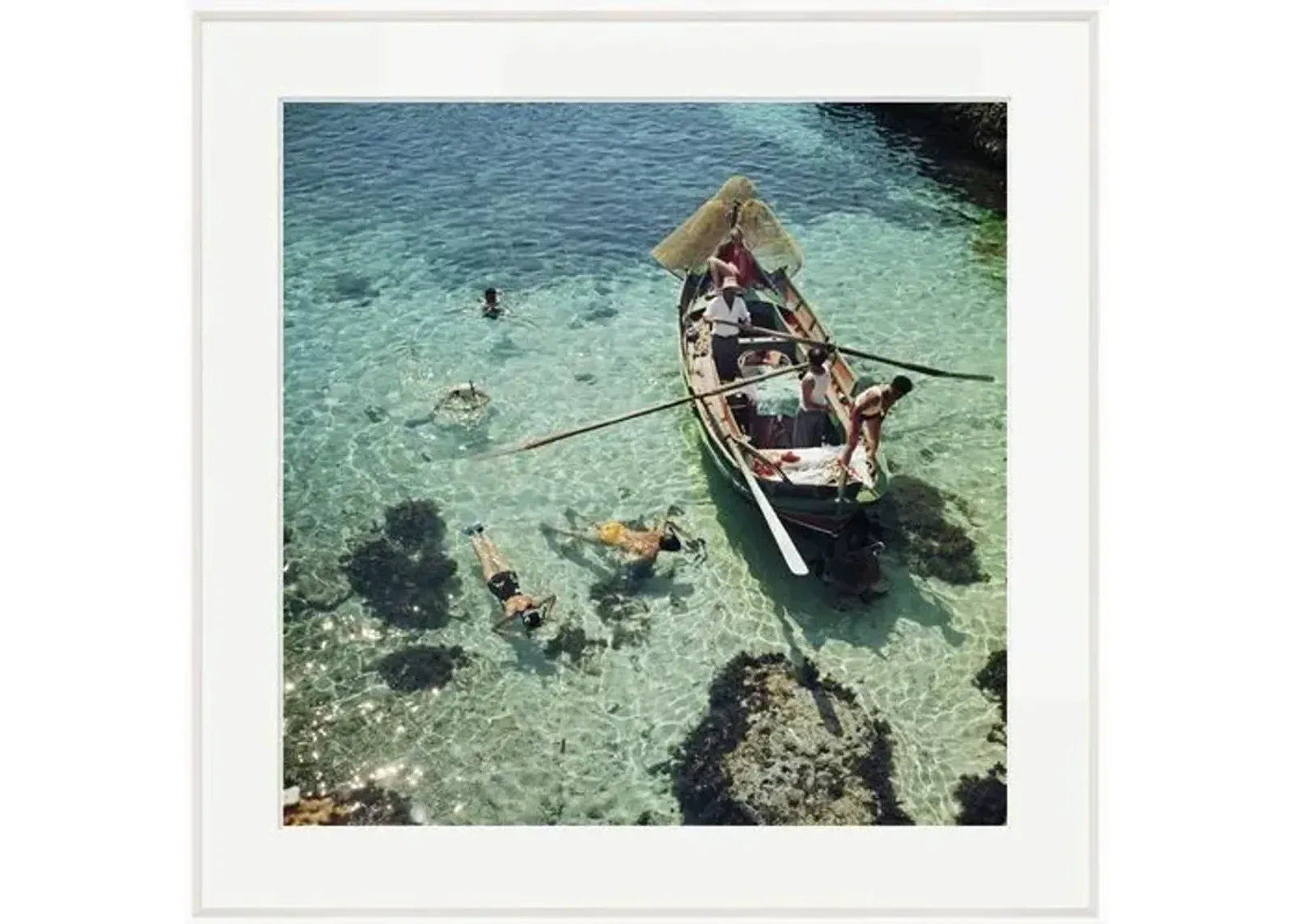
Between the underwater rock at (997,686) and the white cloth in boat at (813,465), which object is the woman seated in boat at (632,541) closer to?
the white cloth in boat at (813,465)

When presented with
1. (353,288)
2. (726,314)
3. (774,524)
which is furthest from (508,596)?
(726,314)

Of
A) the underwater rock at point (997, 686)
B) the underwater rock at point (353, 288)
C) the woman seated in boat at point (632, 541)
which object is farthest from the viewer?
the underwater rock at point (353, 288)

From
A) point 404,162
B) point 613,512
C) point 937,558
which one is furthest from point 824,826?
point 404,162

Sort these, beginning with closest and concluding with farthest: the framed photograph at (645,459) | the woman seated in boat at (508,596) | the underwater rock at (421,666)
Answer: the framed photograph at (645,459)
the underwater rock at (421,666)
the woman seated in boat at (508,596)

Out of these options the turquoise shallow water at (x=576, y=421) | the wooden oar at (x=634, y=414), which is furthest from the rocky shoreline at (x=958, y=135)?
the wooden oar at (x=634, y=414)

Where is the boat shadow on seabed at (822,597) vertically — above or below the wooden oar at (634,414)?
below

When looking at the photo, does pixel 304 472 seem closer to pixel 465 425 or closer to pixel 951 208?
pixel 465 425
